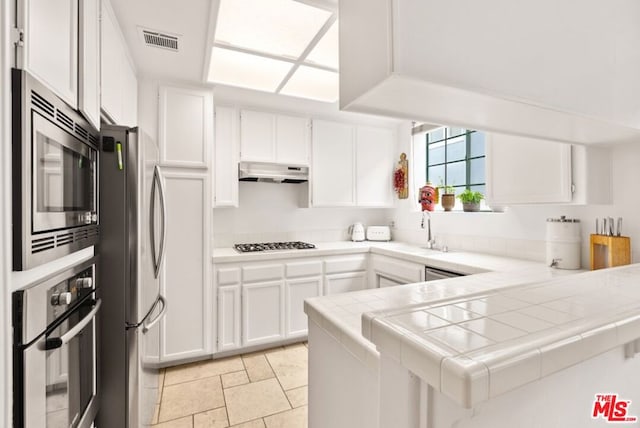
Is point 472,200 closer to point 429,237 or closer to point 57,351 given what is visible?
point 429,237

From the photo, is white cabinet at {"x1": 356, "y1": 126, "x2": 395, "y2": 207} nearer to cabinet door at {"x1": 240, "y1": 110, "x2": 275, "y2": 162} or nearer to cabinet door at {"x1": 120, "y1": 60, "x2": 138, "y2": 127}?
cabinet door at {"x1": 240, "y1": 110, "x2": 275, "y2": 162}

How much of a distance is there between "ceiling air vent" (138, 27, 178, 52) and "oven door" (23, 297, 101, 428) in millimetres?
1655

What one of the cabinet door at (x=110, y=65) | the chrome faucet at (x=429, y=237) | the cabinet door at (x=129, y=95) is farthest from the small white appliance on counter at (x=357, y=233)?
the cabinet door at (x=110, y=65)

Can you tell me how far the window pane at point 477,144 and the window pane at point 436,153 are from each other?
1.33ft

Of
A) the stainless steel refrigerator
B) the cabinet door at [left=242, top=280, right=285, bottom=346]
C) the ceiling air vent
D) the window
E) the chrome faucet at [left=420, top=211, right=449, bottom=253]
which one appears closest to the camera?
the stainless steel refrigerator

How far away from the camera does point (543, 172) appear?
1.80 metres

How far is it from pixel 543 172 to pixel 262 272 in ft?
7.53

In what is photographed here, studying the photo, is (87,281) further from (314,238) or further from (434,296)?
(314,238)

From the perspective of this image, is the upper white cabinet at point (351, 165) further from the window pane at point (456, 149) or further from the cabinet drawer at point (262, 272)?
the cabinet drawer at point (262, 272)

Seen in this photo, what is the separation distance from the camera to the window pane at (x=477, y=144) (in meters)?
2.96

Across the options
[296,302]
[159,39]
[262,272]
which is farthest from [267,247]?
[159,39]

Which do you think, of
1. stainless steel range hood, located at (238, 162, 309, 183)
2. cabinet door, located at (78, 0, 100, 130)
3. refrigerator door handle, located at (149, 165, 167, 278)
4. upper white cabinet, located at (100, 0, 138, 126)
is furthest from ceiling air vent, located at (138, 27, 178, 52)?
stainless steel range hood, located at (238, 162, 309, 183)

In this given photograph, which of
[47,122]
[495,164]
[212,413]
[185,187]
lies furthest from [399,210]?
[47,122]

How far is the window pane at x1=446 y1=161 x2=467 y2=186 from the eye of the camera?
3203 millimetres
